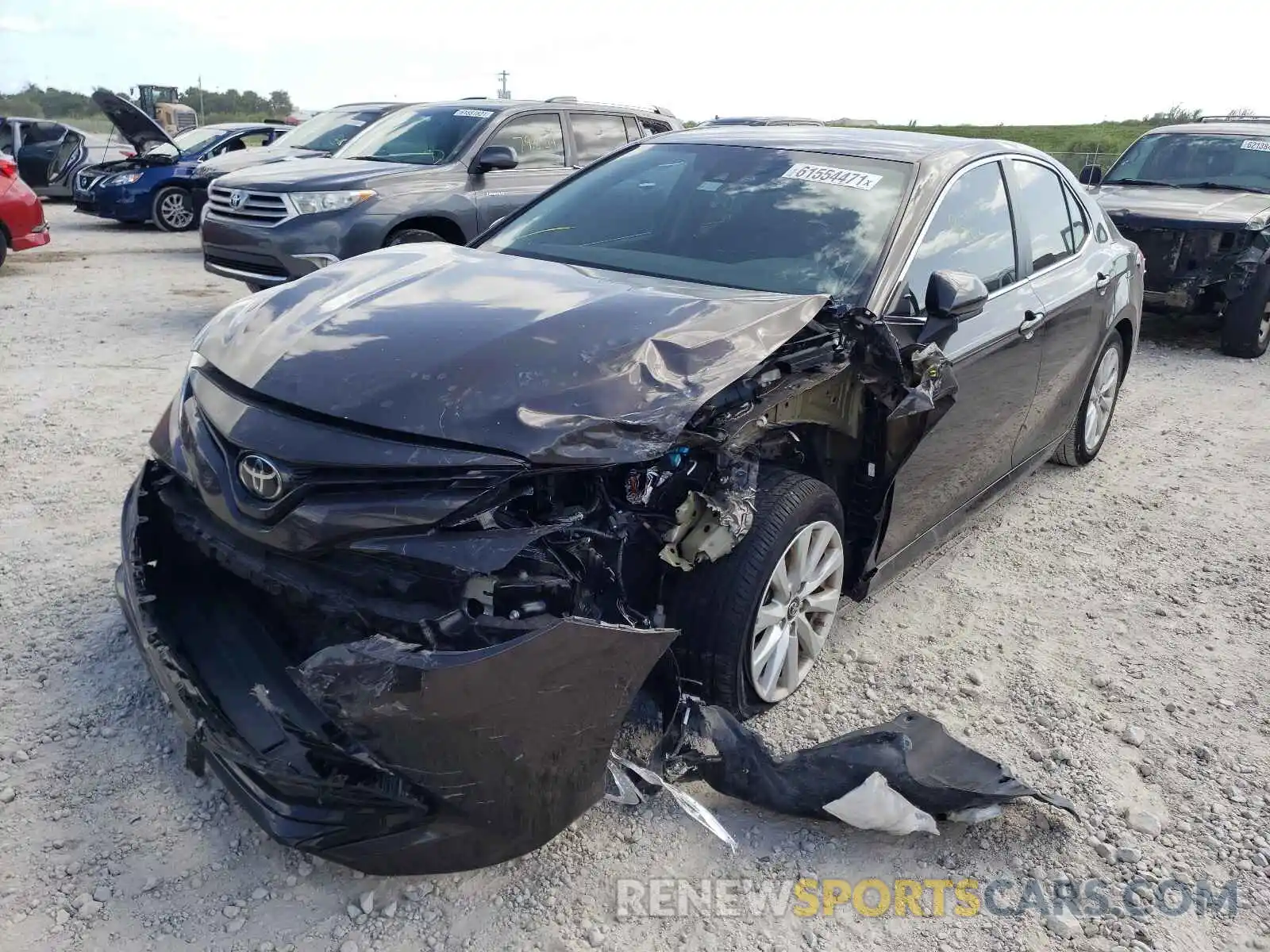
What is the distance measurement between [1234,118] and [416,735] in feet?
38.7

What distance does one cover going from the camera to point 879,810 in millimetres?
2555

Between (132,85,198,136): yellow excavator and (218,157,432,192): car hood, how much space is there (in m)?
18.1

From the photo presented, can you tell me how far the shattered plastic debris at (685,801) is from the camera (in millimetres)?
2545

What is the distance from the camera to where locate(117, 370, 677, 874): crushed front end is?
2.01 meters

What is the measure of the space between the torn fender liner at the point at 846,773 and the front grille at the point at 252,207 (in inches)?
252

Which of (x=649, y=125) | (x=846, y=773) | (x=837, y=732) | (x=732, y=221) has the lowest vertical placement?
(x=837, y=732)

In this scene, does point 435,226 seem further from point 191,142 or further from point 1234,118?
point 191,142

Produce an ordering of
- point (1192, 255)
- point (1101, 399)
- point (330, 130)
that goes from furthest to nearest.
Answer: point (330, 130), point (1192, 255), point (1101, 399)

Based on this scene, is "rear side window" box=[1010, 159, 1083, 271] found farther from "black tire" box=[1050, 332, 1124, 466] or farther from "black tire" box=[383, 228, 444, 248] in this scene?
"black tire" box=[383, 228, 444, 248]

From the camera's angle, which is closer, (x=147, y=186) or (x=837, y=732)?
(x=837, y=732)

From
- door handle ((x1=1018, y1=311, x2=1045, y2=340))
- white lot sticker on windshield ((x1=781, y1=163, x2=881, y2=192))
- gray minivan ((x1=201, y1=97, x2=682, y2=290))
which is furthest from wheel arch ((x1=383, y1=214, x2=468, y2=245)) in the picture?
door handle ((x1=1018, y1=311, x2=1045, y2=340))

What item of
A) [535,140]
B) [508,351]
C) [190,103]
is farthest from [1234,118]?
[190,103]

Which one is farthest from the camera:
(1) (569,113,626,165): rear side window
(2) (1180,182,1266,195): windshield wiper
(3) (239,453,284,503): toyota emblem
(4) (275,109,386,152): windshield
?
(4) (275,109,386,152): windshield

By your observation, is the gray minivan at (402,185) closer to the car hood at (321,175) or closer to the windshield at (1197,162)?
the car hood at (321,175)
